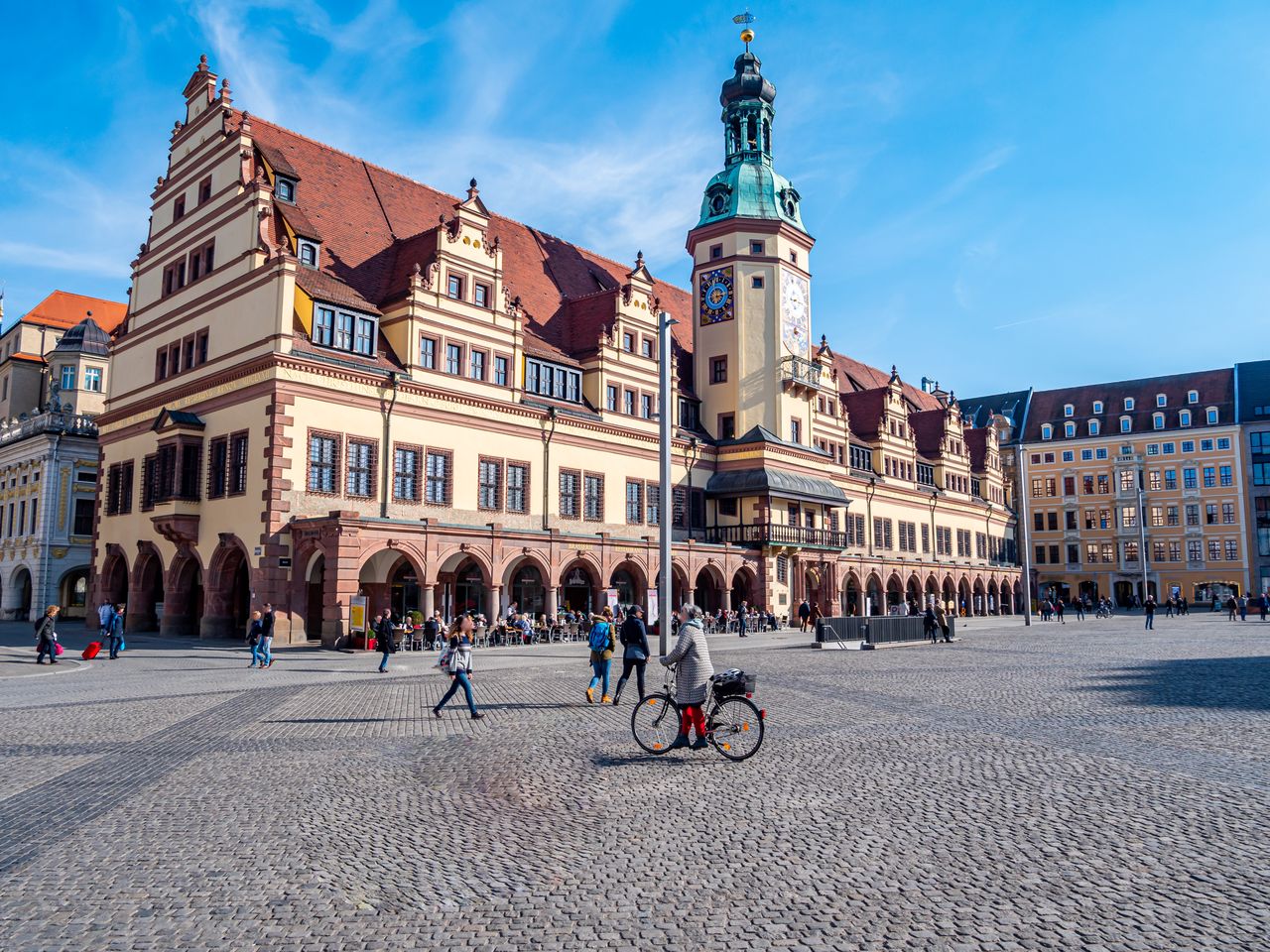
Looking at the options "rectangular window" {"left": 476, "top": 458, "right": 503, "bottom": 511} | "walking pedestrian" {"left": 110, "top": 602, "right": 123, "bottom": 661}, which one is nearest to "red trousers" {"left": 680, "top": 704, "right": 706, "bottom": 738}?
"walking pedestrian" {"left": 110, "top": 602, "right": 123, "bottom": 661}

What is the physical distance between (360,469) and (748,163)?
3193 centimetres

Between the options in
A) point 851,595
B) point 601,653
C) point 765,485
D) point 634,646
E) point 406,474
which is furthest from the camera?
point 851,595

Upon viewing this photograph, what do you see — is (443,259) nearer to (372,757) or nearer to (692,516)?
(692,516)

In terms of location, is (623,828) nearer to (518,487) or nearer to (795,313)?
(518,487)

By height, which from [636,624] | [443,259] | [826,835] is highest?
[443,259]

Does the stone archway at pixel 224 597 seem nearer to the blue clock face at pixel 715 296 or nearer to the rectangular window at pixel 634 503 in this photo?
the rectangular window at pixel 634 503

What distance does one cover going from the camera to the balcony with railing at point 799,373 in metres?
53.8

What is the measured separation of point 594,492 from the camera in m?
44.8

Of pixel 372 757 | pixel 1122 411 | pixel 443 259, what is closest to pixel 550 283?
pixel 443 259

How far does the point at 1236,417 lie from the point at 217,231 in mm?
91182

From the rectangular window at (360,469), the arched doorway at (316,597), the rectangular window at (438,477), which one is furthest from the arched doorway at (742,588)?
the arched doorway at (316,597)

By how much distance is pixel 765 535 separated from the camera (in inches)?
1978

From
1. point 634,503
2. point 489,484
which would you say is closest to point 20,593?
point 489,484

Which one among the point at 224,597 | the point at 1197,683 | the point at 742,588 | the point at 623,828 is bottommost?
the point at 623,828
